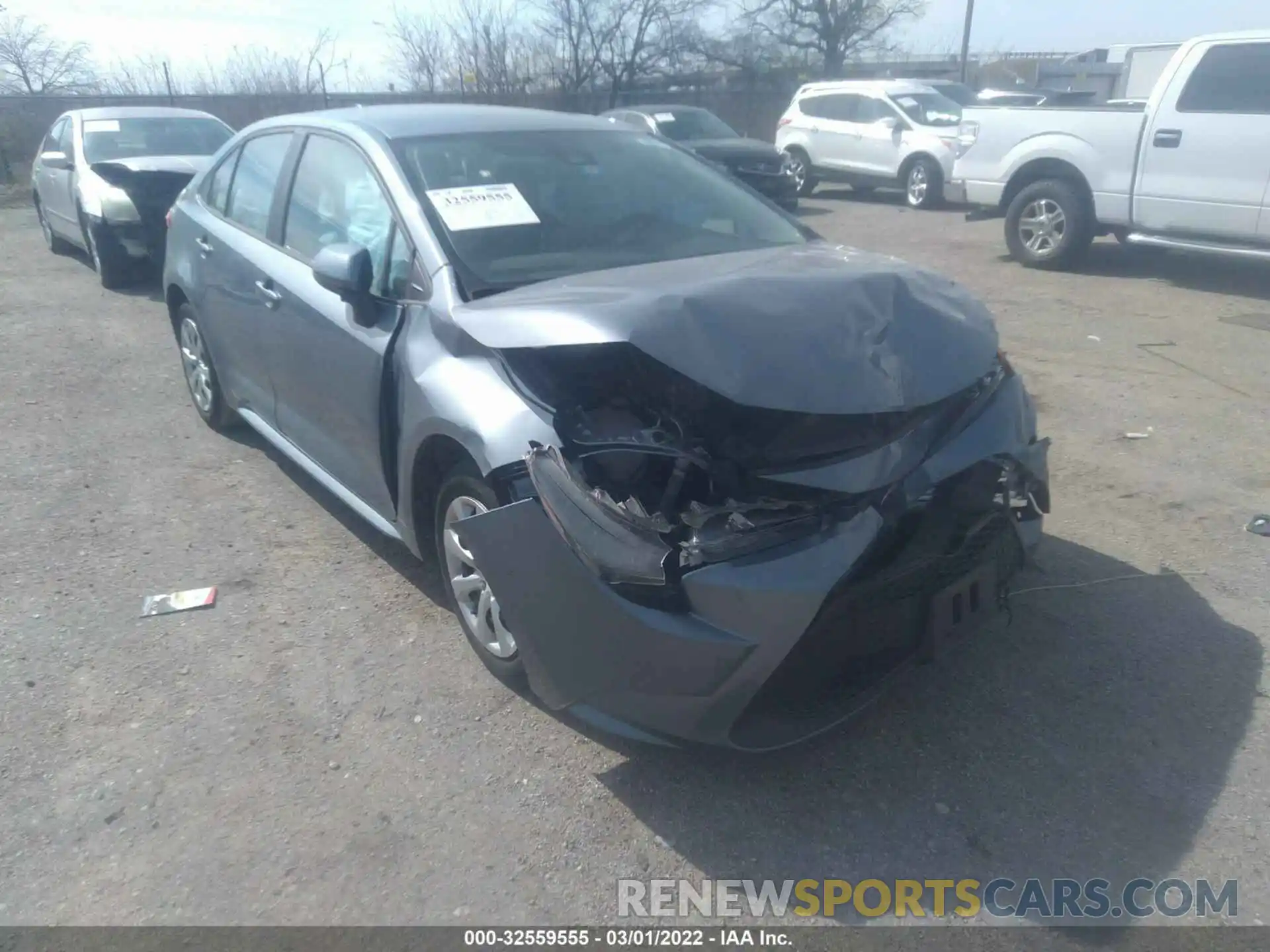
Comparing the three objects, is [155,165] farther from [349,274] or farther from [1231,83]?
[1231,83]

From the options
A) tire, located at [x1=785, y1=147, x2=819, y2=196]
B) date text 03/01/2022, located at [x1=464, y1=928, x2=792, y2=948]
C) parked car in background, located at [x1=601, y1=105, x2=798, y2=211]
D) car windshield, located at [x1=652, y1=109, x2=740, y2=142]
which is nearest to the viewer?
date text 03/01/2022, located at [x1=464, y1=928, x2=792, y2=948]

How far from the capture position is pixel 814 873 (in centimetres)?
265

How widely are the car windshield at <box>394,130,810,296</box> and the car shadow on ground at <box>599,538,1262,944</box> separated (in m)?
1.73

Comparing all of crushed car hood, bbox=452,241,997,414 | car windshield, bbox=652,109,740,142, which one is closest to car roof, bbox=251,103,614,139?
crushed car hood, bbox=452,241,997,414

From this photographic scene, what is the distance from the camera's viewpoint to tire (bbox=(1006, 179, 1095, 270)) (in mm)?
9656

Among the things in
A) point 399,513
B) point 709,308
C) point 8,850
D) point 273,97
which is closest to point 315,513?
point 399,513

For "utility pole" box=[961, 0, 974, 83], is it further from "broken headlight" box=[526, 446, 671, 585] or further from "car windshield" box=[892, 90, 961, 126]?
"broken headlight" box=[526, 446, 671, 585]

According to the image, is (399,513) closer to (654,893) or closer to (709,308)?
(709,308)

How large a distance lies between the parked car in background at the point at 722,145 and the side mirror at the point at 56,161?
668cm

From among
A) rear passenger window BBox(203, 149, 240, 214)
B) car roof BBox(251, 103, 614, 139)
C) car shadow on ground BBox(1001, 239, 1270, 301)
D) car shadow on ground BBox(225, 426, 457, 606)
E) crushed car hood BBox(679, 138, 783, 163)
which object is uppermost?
car roof BBox(251, 103, 614, 139)

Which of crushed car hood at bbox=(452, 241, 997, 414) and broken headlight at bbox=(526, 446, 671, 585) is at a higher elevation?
crushed car hood at bbox=(452, 241, 997, 414)

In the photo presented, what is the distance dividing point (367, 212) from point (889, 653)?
2508mm

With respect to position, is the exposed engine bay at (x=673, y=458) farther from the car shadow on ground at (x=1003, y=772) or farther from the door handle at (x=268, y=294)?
the door handle at (x=268, y=294)

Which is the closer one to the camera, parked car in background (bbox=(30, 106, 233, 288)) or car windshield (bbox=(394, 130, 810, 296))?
Result: car windshield (bbox=(394, 130, 810, 296))
